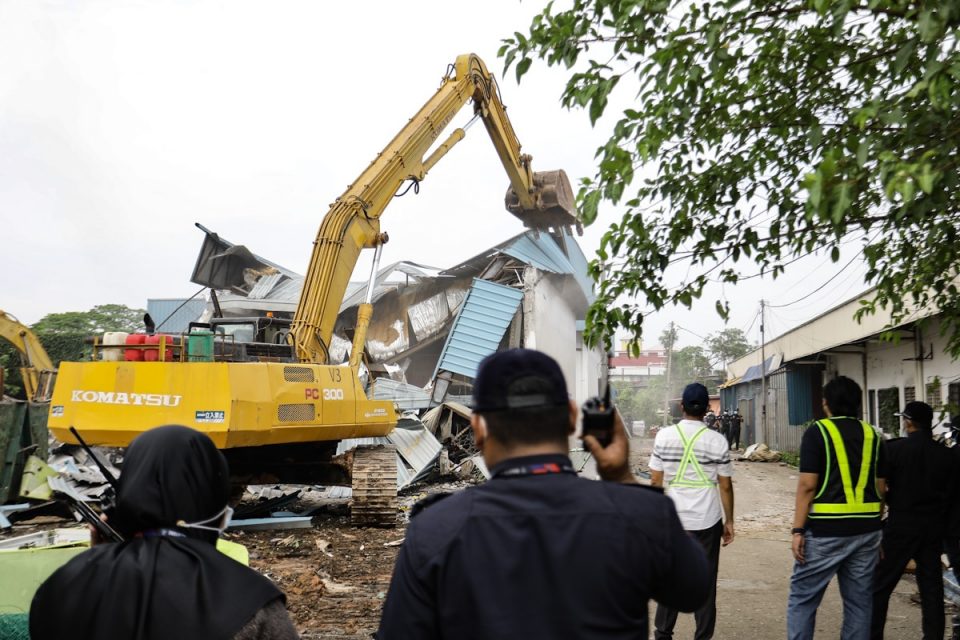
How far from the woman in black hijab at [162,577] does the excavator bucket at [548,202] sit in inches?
689

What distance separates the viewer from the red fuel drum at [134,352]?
9828 mm

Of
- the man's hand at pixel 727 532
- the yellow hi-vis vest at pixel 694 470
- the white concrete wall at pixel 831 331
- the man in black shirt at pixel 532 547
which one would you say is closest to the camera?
the man in black shirt at pixel 532 547

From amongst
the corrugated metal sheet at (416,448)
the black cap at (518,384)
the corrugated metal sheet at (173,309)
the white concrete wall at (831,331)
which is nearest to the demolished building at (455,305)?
the corrugated metal sheet at (416,448)

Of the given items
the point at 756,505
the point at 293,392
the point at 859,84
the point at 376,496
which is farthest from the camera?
the point at 756,505

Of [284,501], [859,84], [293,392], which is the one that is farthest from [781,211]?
[284,501]

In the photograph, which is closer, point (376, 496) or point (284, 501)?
point (376, 496)

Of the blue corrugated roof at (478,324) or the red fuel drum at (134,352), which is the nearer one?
the red fuel drum at (134,352)

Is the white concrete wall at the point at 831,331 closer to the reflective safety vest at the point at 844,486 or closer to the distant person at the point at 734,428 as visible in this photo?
the distant person at the point at 734,428

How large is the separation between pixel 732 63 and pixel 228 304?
69.7 feet

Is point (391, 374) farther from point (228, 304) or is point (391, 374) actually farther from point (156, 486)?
point (156, 486)

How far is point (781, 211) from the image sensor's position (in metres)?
5.58

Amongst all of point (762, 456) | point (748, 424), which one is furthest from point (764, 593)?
point (748, 424)

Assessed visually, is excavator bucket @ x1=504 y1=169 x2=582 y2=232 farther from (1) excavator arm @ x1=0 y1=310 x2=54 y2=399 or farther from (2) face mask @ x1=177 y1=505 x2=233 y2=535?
(2) face mask @ x1=177 y1=505 x2=233 y2=535

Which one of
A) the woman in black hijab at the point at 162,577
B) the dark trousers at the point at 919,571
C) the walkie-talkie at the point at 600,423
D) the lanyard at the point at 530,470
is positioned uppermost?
the walkie-talkie at the point at 600,423
